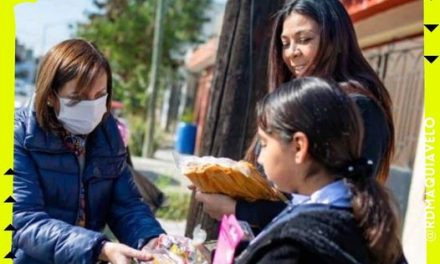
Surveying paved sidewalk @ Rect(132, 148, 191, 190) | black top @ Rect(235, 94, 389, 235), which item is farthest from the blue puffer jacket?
paved sidewalk @ Rect(132, 148, 191, 190)

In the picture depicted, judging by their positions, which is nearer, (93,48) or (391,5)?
(93,48)

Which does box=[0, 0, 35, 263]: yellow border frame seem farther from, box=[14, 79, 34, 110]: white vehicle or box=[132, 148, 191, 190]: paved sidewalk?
box=[132, 148, 191, 190]: paved sidewalk

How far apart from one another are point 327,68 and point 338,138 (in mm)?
589

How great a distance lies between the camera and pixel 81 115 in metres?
2.22

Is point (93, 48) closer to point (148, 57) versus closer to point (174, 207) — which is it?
point (174, 207)

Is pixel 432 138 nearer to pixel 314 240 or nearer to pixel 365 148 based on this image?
pixel 365 148

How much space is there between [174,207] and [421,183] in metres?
3.67

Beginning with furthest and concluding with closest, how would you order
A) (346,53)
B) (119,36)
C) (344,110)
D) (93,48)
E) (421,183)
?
(119,36) < (421,183) < (93,48) < (346,53) < (344,110)

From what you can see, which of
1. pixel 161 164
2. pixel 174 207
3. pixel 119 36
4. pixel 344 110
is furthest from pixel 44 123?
pixel 119 36

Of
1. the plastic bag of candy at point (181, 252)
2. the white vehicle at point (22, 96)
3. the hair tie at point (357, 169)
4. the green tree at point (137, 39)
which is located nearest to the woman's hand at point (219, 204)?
the plastic bag of candy at point (181, 252)

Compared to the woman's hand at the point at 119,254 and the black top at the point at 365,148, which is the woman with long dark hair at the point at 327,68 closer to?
the black top at the point at 365,148

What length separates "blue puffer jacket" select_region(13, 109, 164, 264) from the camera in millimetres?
2061

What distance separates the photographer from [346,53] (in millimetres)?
2109

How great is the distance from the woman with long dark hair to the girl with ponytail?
277mm
